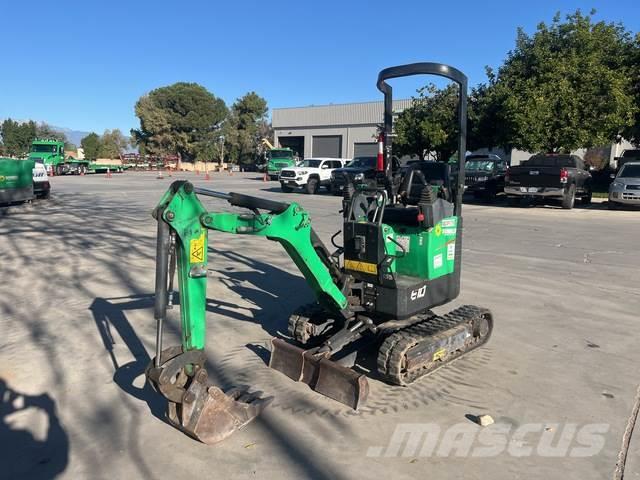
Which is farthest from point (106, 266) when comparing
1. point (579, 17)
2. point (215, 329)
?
point (579, 17)

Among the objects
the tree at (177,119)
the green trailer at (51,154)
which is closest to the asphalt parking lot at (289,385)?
the green trailer at (51,154)

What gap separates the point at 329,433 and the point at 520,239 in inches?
387

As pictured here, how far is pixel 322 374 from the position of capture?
4281 millimetres

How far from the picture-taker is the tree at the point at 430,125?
25438 mm

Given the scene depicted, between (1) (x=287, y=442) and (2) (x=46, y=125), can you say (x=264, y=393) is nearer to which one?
(1) (x=287, y=442)

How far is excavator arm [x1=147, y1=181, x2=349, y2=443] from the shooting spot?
10.8 feet

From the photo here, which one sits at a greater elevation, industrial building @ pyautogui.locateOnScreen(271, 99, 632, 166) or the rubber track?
industrial building @ pyautogui.locateOnScreen(271, 99, 632, 166)

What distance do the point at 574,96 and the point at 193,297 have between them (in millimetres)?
21353

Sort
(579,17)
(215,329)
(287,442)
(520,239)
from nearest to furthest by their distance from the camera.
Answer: (287,442) → (215,329) → (520,239) → (579,17)

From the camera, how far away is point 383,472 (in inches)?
129

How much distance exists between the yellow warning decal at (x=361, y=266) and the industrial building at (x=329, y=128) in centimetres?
5007

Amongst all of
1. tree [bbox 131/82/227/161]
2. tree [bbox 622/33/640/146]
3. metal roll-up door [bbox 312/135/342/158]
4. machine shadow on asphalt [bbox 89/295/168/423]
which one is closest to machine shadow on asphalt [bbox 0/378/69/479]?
machine shadow on asphalt [bbox 89/295/168/423]

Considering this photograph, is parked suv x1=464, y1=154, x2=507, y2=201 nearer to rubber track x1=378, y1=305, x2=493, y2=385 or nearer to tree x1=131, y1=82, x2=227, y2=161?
rubber track x1=378, y1=305, x2=493, y2=385

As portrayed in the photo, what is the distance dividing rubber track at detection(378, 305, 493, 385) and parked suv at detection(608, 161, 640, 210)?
16578 mm
